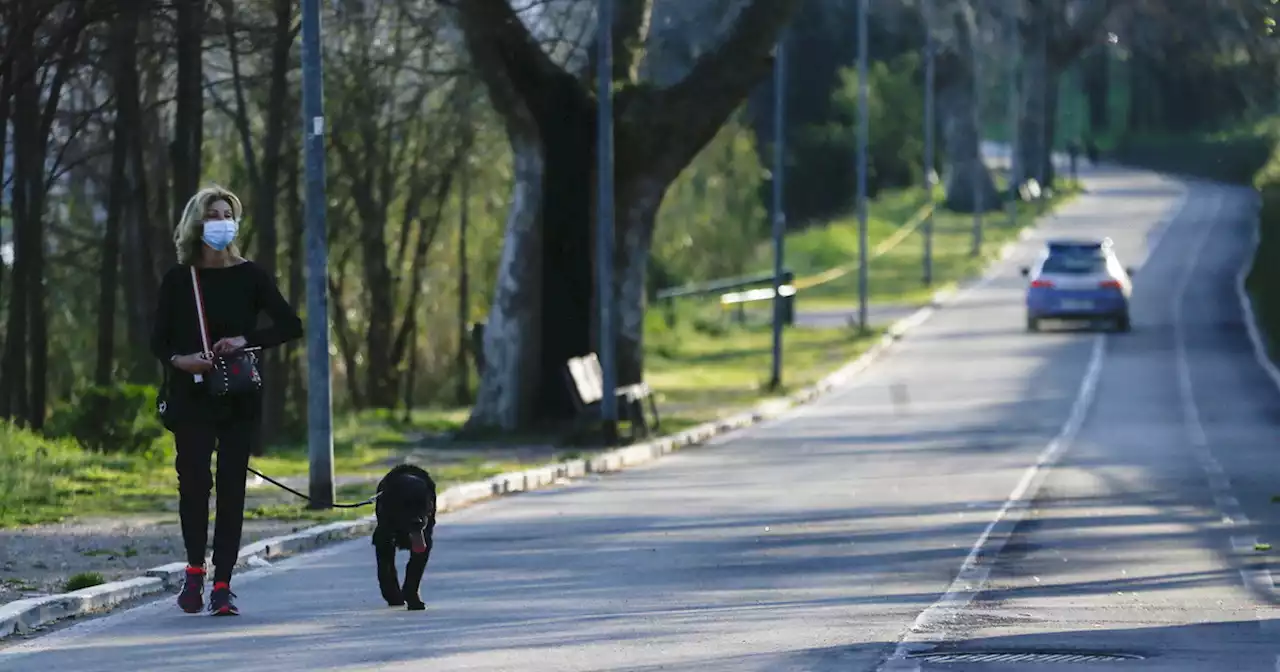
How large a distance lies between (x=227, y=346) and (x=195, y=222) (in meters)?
0.58

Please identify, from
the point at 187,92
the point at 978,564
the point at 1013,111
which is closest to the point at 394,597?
the point at 978,564

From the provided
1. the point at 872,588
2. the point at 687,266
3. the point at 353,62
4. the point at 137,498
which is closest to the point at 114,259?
the point at 353,62

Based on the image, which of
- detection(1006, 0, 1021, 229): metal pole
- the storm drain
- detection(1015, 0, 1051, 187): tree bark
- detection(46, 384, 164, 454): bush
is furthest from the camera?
detection(1015, 0, 1051, 187): tree bark

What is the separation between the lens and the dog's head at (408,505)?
10938 millimetres

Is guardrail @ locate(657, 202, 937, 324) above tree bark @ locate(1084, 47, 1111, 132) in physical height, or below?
below

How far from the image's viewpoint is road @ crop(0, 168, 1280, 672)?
10109 millimetres

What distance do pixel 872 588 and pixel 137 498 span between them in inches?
273

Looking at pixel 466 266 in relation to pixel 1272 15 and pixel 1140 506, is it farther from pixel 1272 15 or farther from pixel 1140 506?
pixel 1140 506

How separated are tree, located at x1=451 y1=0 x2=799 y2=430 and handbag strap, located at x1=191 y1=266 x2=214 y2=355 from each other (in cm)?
1509

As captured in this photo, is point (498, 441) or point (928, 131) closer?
point (498, 441)

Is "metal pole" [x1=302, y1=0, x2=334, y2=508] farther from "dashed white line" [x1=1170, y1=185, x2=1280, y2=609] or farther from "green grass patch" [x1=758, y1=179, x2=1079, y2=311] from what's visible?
"green grass patch" [x1=758, y1=179, x2=1079, y2=311]

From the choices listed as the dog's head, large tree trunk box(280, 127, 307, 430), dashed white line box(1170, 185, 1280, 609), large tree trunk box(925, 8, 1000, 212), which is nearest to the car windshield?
dashed white line box(1170, 185, 1280, 609)

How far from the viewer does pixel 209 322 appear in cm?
1095

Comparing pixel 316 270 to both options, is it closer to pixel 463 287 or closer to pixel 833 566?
pixel 833 566
